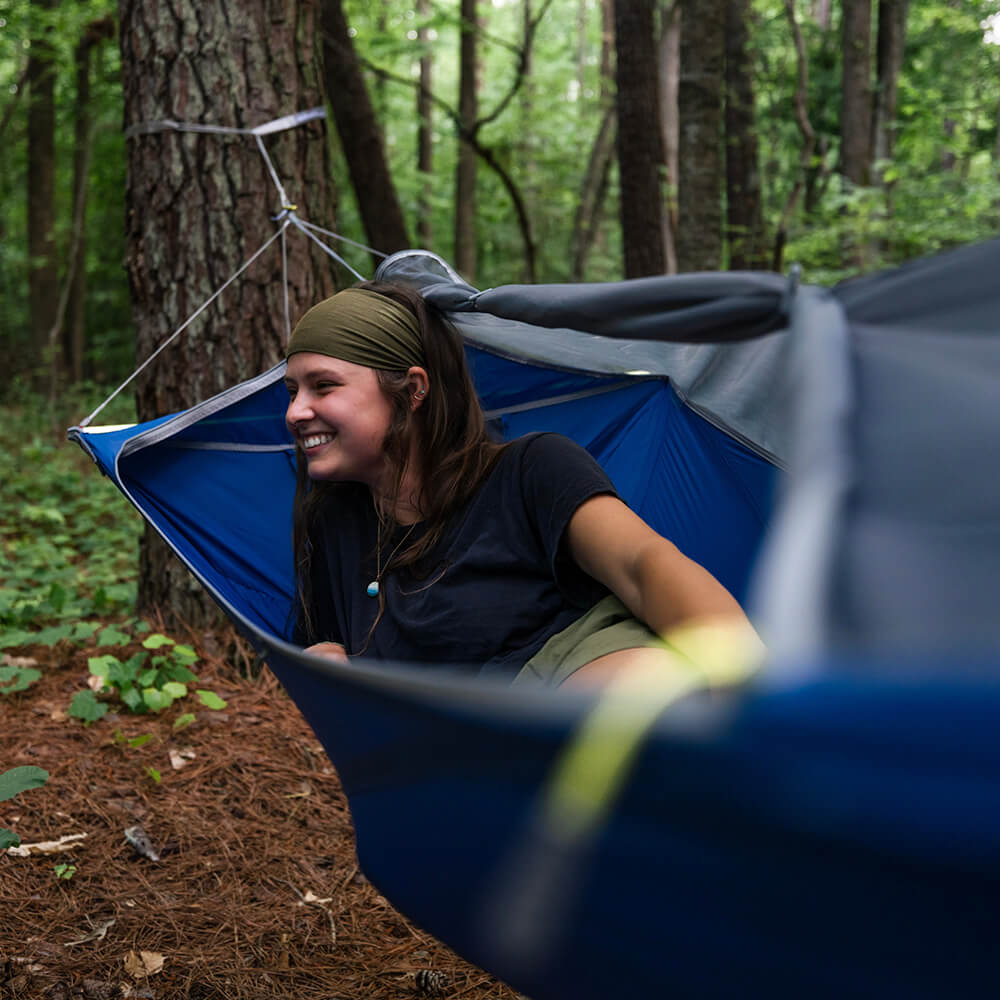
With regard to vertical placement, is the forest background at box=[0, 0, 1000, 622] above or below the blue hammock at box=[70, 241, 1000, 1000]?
above

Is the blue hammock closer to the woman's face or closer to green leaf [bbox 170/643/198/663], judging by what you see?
the woman's face

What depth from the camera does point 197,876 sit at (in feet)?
7.24

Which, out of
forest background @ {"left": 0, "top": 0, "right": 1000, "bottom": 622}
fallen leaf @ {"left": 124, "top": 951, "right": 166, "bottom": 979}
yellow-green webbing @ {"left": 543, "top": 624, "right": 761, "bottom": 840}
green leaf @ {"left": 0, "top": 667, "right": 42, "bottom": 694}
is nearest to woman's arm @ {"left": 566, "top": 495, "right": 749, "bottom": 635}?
yellow-green webbing @ {"left": 543, "top": 624, "right": 761, "bottom": 840}

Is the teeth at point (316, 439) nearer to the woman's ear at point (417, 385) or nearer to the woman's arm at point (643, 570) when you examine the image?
the woman's ear at point (417, 385)

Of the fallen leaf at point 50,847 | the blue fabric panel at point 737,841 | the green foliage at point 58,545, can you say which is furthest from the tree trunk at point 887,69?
the blue fabric panel at point 737,841

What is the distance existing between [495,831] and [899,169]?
320 inches

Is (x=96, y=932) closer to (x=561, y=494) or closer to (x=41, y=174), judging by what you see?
(x=561, y=494)

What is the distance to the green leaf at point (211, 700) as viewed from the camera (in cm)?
289

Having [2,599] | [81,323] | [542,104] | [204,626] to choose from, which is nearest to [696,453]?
[204,626]

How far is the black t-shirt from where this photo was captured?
1643 millimetres

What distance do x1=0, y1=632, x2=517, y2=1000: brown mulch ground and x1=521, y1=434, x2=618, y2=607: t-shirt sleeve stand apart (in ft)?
2.71

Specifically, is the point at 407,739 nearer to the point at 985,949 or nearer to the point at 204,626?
the point at 985,949

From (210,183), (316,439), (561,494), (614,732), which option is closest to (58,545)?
(210,183)

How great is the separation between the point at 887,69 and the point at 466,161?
16.3 feet
